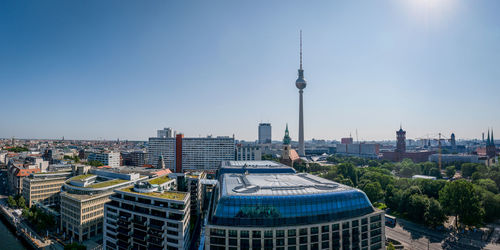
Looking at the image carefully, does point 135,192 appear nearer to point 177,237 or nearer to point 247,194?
point 177,237

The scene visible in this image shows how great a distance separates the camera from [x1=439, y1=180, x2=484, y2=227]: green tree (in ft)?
238

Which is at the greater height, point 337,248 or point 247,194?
point 247,194

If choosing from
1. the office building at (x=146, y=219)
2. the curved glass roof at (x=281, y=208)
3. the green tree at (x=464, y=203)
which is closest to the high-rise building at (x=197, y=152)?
the office building at (x=146, y=219)

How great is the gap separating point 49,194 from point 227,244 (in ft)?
331

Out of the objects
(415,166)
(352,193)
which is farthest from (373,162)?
(352,193)

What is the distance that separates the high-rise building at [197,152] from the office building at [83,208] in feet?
259

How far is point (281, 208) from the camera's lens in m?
48.3

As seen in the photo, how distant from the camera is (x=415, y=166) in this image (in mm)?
159625

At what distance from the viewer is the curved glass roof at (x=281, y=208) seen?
154 ft

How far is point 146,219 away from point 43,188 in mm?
75228

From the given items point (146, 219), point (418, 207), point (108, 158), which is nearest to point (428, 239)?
point (418, 207)

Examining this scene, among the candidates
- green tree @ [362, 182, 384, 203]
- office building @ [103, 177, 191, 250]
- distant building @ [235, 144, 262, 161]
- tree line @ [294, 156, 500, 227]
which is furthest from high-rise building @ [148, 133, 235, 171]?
office building @ [103, 177, 191, 250]

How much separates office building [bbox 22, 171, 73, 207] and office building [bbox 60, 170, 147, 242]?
78.4ft

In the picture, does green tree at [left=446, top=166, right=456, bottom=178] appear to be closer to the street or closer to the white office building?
the street
